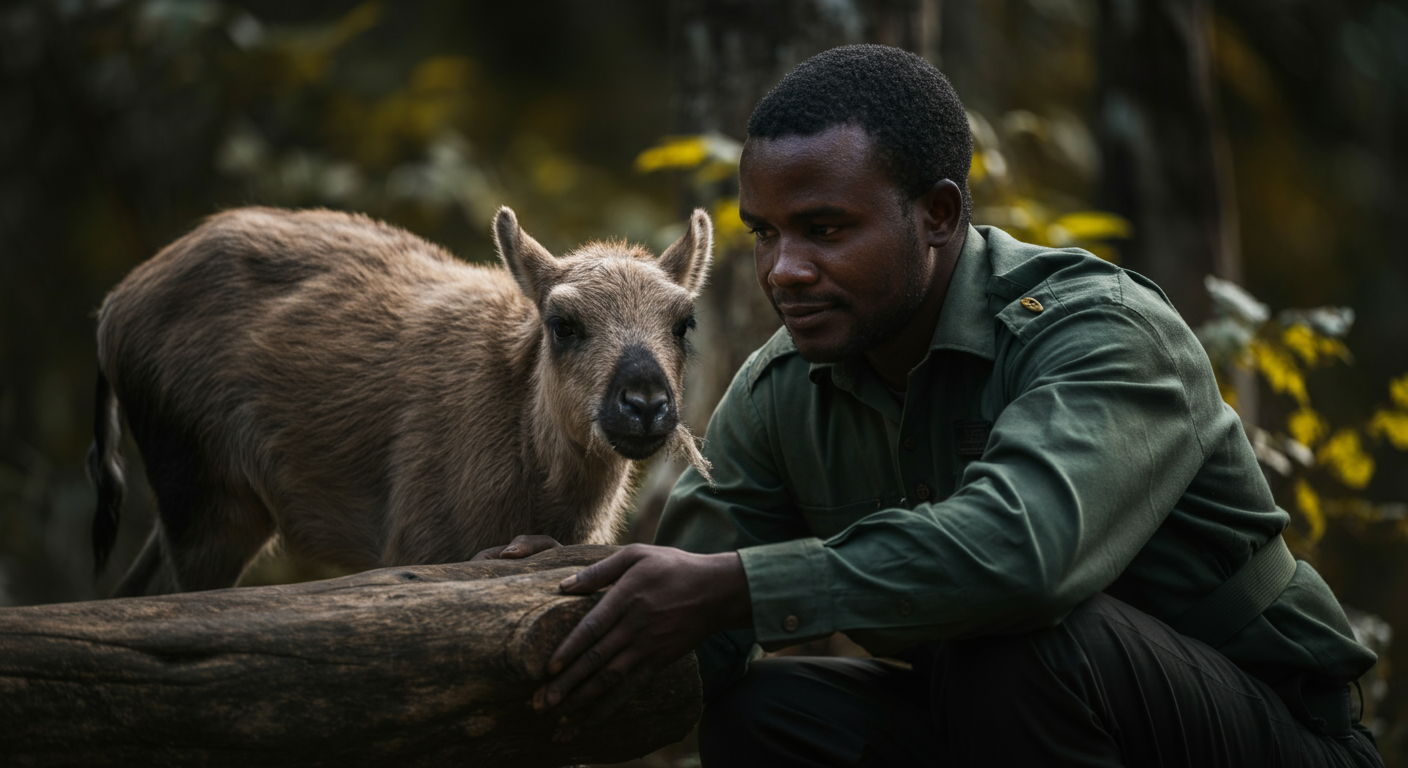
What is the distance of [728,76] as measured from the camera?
6805 mm

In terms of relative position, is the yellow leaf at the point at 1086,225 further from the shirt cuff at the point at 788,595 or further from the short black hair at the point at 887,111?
the shirt cuff at the point at 788,595

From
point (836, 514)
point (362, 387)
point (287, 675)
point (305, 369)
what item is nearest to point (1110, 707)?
point (836, 514)

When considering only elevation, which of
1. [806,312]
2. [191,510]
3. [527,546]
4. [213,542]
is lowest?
[213,542]

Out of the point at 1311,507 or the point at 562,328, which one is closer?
the point at 562,328

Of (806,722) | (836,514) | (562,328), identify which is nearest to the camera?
(806,722)

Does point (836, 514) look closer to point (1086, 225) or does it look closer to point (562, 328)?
point (562, 328)

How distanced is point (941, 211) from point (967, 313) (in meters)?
0.34

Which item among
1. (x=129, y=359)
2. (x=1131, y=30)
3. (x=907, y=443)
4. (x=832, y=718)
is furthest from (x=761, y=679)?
(x=1131, y=30)

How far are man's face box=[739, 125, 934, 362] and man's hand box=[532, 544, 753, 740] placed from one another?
97 cm

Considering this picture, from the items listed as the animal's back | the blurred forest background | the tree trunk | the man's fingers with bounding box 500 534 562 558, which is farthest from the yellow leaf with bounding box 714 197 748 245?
the tree trunk

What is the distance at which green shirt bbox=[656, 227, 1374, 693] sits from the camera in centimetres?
315

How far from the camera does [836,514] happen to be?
166 inches

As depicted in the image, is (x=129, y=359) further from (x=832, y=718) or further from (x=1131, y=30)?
(x=1131, y=30)

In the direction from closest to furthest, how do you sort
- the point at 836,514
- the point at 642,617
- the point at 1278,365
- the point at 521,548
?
the point at 642,617 < the point at 521,548 < the point at 836,514 < the point at 1278,365
